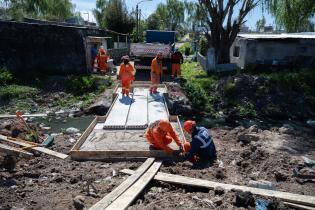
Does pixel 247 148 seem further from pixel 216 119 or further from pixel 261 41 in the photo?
pixel 261 41

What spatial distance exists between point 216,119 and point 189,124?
6283 millimetres

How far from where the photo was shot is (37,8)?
1853 inches

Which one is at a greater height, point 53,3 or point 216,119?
point 53,3

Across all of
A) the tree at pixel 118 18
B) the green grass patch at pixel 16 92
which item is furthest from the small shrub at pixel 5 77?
the tree at pixel 118 18

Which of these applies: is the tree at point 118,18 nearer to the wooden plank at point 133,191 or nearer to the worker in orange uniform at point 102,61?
the worker in orange uniform at point 102,61

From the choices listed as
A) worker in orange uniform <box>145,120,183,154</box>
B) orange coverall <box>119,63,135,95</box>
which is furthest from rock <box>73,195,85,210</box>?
orange coverall <box>119,63,135,95</box>

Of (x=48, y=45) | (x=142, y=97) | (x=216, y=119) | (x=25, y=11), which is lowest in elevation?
(x=216, y=119)

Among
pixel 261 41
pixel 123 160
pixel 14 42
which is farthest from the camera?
pixel 261 41

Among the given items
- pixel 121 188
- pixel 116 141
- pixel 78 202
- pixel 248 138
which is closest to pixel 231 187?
pixel 121 188

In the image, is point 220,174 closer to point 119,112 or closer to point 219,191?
point 219,191

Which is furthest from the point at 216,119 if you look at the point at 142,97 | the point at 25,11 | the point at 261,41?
the point at 25,11

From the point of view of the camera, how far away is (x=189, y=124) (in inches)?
330

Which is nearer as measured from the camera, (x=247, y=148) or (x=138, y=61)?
(x=247, y=148)

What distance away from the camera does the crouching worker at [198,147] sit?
27.2ft
